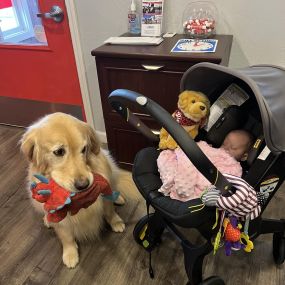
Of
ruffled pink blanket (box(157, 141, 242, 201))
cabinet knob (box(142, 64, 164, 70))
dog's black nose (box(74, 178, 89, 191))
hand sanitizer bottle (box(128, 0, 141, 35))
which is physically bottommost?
dog's black nose (box(74, 178, 89, 191))

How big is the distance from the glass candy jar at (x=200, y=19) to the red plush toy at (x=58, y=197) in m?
1.01

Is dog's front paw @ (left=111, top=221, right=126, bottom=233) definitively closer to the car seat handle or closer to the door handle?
the car seat handle

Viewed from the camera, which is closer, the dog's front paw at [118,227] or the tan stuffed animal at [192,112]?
the tan stuffed animal at [192,112]

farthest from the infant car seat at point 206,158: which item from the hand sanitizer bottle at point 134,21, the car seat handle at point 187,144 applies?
the hand sanitizer bottle at point 134,21

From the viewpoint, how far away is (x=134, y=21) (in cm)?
175

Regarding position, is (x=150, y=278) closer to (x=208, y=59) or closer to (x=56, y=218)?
(x=56, y=218)

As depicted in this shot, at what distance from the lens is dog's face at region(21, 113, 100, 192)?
1166 mm

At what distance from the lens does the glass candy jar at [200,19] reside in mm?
1623

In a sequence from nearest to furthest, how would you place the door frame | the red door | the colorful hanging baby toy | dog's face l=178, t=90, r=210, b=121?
the colorful hanging baby toy
dog's face l=178, t=90, r=210, b=121
the door frame
the red door

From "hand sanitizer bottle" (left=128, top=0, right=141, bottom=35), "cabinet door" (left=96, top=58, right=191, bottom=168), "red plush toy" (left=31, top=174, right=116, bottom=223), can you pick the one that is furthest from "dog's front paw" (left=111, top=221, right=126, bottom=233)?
"hand sanitizer bottle" (left=128, top=0, right=141, bottom=35)

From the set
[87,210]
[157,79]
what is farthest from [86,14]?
[87,210]

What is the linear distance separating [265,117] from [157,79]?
30.6 inches

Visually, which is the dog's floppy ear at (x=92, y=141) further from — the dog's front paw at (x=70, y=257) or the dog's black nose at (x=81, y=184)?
the dog's front paw at (x=70, y=257)

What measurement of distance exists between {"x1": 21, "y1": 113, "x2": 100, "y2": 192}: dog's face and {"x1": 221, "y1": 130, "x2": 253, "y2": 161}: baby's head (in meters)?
0.60
